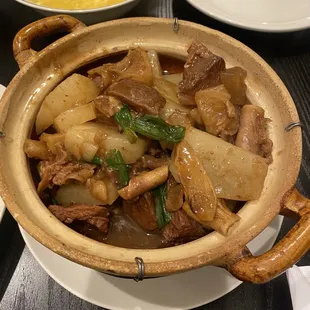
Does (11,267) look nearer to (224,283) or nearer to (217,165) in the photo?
(224,283)

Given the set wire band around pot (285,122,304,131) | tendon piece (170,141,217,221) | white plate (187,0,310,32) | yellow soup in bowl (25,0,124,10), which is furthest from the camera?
yellow soup in bowl (25,0,124,10)

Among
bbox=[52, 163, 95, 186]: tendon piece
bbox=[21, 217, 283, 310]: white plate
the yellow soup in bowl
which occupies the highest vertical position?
the yellow soup in bowl

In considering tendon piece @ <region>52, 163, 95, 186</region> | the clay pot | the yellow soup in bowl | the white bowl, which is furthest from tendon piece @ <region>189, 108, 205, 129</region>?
the yellow soup in bowl

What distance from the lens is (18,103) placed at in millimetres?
1369

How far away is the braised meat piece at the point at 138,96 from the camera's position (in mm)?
1230

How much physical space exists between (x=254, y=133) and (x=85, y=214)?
58cm

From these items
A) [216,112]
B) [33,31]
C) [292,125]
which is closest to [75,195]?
[216,112]

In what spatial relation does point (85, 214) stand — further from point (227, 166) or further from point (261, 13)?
point (261, 13)

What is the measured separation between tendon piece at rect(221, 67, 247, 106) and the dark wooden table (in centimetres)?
60

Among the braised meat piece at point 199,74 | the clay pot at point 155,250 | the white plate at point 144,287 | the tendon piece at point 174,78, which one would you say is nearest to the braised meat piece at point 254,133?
the clay pot at point 155,250

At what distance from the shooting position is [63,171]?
124 cm

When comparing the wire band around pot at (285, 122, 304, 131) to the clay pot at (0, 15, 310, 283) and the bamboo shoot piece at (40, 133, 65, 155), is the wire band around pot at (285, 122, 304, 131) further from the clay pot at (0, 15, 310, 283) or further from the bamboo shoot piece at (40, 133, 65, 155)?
the bamboo shoot piece at (40, 133, 65, 155)

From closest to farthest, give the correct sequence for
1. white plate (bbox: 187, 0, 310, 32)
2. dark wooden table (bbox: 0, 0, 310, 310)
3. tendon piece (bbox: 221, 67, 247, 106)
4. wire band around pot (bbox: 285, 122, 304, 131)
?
wire band around pot (bbox: 285, 122, 304, 131)
tendon piece (bbox: 221, 67, 247, 106)
dark wooden table (bbox: 0, 0, 310, 310)
white plate (bbox: 187, 0, 310, 32)

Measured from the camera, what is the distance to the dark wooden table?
4.96ft
